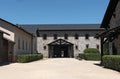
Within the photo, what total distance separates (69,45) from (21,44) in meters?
25.3

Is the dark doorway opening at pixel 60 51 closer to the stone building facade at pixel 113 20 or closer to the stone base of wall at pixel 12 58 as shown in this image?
the stone base of wall at pixel 12 58

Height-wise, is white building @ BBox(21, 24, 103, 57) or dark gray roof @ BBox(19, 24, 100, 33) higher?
dark gray roof @ BBox(19, 24, 100, 33)

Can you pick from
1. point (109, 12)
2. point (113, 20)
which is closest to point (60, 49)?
point (109, 12)

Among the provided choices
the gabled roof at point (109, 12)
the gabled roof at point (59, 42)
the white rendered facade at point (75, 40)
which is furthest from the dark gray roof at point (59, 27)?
the gabled roof at point (109, 12)

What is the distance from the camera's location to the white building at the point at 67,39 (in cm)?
6132

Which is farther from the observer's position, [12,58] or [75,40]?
[75,40]

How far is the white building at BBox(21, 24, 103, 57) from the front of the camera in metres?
61.3

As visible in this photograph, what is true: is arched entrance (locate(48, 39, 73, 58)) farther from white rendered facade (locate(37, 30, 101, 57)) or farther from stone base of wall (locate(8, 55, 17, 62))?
stone base of wall (locate(8, 55, 17, 62))

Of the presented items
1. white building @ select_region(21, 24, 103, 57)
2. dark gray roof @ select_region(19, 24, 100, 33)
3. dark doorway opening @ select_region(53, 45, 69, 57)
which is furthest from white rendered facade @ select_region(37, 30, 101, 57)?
dark doorway opening @ select_region(53, 45, 69, 57)

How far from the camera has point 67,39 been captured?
2441 inches

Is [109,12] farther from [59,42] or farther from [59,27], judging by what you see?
[59,27]

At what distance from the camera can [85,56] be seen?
4341 centimetres

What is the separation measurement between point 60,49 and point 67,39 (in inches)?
113

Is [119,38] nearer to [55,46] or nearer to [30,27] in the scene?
[55,46]
